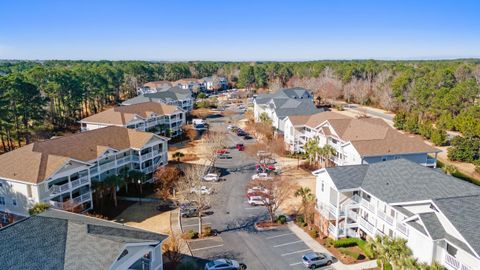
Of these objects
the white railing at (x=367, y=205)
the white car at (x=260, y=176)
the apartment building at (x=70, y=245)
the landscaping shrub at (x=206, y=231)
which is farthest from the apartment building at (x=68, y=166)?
the white railing at (x=367, y=205)

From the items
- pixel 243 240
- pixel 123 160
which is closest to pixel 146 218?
pixel 123 160

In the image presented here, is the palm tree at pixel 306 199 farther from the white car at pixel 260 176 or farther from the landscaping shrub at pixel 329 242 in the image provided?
the white car at pixel 260 176

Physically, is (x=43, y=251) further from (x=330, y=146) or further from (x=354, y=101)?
(x=354, y=101)

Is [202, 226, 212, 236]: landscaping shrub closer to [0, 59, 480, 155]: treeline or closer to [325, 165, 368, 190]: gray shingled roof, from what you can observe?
[325, 165, 368, 190]: gray shingled roof

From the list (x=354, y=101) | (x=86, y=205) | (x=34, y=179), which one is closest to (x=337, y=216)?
(x=86, y=205)

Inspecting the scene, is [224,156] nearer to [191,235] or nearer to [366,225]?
[191,235]

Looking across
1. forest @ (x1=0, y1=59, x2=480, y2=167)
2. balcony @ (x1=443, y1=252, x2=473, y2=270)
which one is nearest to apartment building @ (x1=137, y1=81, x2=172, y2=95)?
forest @ (x1=0, y1=59, x2=480, y2=167)

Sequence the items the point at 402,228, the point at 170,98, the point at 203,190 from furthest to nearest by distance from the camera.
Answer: the point at 170,98 → the point at 203,190 → the point at 402,228
